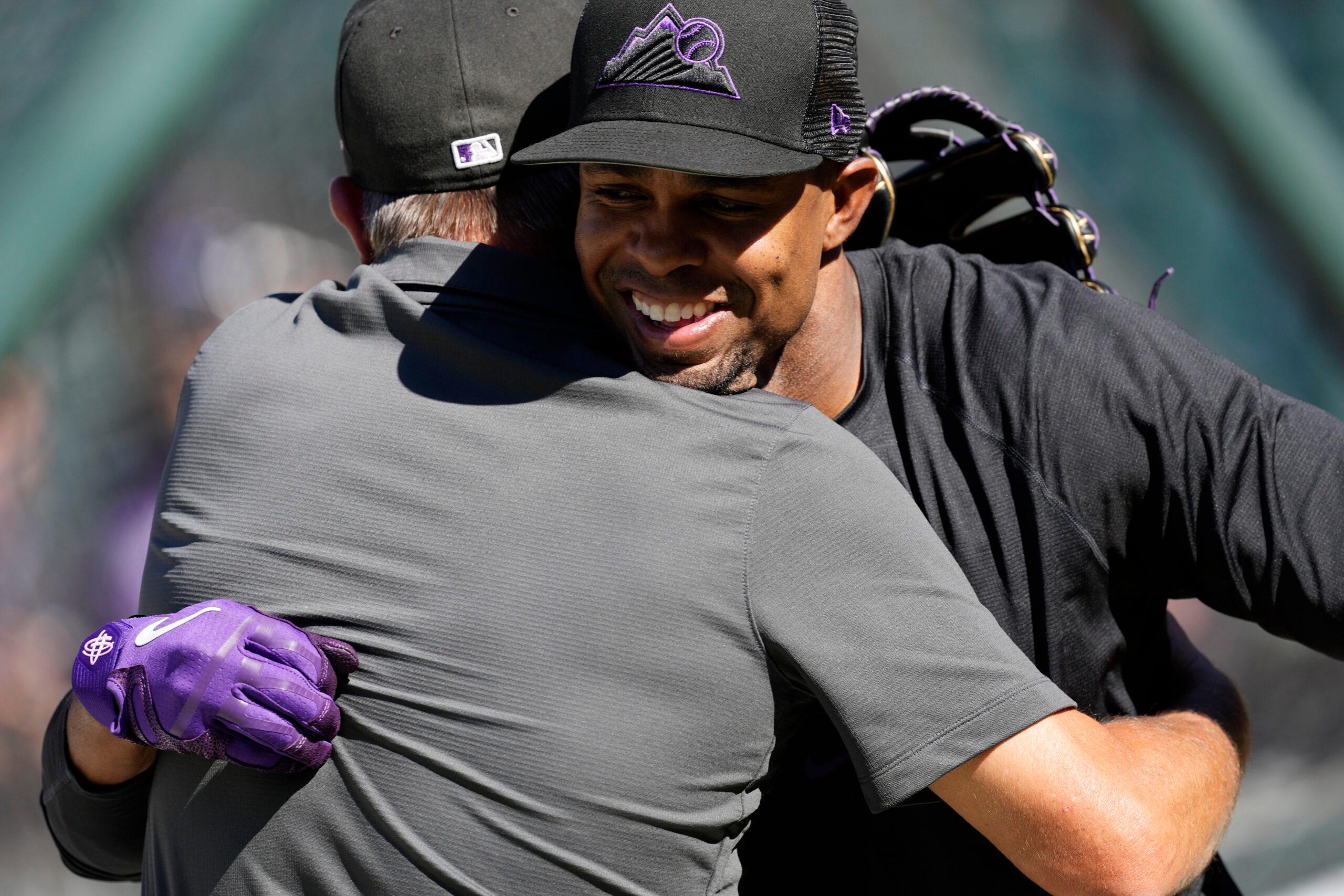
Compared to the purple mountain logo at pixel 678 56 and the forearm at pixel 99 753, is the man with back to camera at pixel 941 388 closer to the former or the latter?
the purple mountain logo at pixel 678 56

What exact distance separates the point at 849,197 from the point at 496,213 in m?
0.52

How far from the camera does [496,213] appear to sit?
161 cm

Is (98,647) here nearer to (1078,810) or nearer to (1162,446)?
(1078,810)

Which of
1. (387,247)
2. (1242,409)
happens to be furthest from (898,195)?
(387,247)

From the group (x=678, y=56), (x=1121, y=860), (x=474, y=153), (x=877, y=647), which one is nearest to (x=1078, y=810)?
(x=1121, y=860)

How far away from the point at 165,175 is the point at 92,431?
562mm

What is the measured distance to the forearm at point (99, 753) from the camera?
1412 mm

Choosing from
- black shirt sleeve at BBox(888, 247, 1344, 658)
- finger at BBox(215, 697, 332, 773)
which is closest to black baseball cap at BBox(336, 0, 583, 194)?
black shirt sleeve at BBox(888, 247, 1344, 658)

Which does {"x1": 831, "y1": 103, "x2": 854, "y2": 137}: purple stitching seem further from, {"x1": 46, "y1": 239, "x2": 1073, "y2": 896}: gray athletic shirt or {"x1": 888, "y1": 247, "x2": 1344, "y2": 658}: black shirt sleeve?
{"x1": 46, "y1": 239, "x2": 1073, "y2": 896}: gray athletic shirt

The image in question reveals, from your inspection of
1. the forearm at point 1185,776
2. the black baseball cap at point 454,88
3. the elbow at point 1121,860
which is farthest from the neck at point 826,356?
the elbow at point 1121,860

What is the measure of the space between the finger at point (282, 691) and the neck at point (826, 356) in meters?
0.81

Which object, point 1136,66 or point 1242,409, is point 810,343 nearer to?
point 1242,409

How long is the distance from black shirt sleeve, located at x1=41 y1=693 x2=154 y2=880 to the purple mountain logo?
1104 millimetres

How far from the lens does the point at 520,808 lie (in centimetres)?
118
